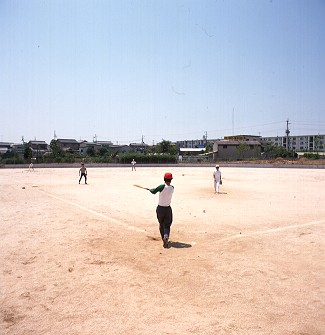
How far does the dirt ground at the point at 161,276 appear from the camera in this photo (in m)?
4.04

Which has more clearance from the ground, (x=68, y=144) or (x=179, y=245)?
(x=68, y=144)

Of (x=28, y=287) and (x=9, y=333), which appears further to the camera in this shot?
(x=28, y=287)

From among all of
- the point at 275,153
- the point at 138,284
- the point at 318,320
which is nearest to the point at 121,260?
the point at 138,284

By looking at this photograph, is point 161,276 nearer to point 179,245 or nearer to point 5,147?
point 179,245

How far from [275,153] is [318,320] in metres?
87.6

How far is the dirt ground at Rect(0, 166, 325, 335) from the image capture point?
404 cm

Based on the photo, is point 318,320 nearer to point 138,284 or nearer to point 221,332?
point 221,332

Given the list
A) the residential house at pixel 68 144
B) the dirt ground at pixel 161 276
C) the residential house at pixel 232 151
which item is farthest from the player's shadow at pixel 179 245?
the residential house at pixel 68 144

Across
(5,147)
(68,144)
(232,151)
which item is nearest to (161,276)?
(232,151)

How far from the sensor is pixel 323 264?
19.8 feet

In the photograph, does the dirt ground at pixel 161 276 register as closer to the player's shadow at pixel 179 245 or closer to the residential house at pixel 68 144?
the player's shadow at pixel 179 245

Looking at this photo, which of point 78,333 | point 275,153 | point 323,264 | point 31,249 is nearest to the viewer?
point 78,333

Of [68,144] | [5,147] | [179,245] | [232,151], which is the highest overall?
[68,144]

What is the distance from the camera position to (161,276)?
5.45 meters
